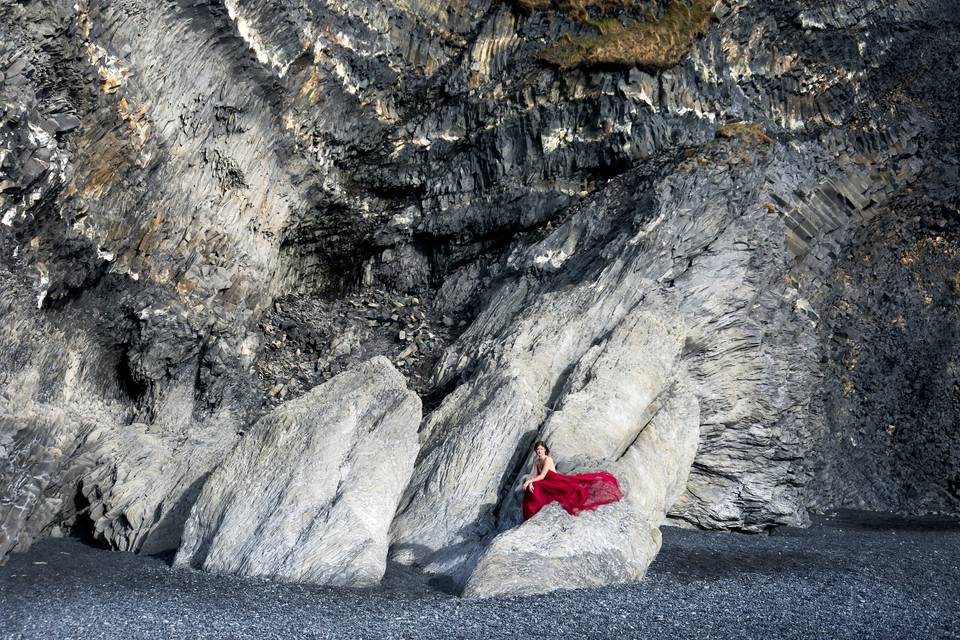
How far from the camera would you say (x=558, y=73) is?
24.5m

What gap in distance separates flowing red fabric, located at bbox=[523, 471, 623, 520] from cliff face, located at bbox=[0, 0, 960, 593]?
0.54 metres

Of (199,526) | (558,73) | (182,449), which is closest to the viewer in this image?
(199,526)

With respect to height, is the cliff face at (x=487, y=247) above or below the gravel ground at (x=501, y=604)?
above

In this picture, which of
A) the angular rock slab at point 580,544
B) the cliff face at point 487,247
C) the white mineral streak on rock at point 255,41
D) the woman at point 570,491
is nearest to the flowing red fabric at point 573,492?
the woman at point 570,491

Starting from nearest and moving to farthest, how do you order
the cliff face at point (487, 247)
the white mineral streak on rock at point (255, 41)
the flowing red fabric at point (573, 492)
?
the flowing red fabric at point (573, 492), the cliff face at point (487, 247), the white mineral streak on rock at point (255, 41)

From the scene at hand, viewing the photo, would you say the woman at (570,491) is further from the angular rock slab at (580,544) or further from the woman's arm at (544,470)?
the angular rock slab at (580,544)

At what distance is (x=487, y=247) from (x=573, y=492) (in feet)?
39.6

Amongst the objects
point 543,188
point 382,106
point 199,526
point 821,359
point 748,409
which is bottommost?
point 199,526

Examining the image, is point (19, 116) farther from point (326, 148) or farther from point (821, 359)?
point (821, 359)

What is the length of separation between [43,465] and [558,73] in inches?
633

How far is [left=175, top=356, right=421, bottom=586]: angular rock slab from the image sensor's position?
42.2 feet

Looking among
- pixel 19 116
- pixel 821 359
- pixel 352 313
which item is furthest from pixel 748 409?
pixel 19 116

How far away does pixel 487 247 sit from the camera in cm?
2445

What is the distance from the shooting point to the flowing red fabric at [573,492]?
1318 centimetres
